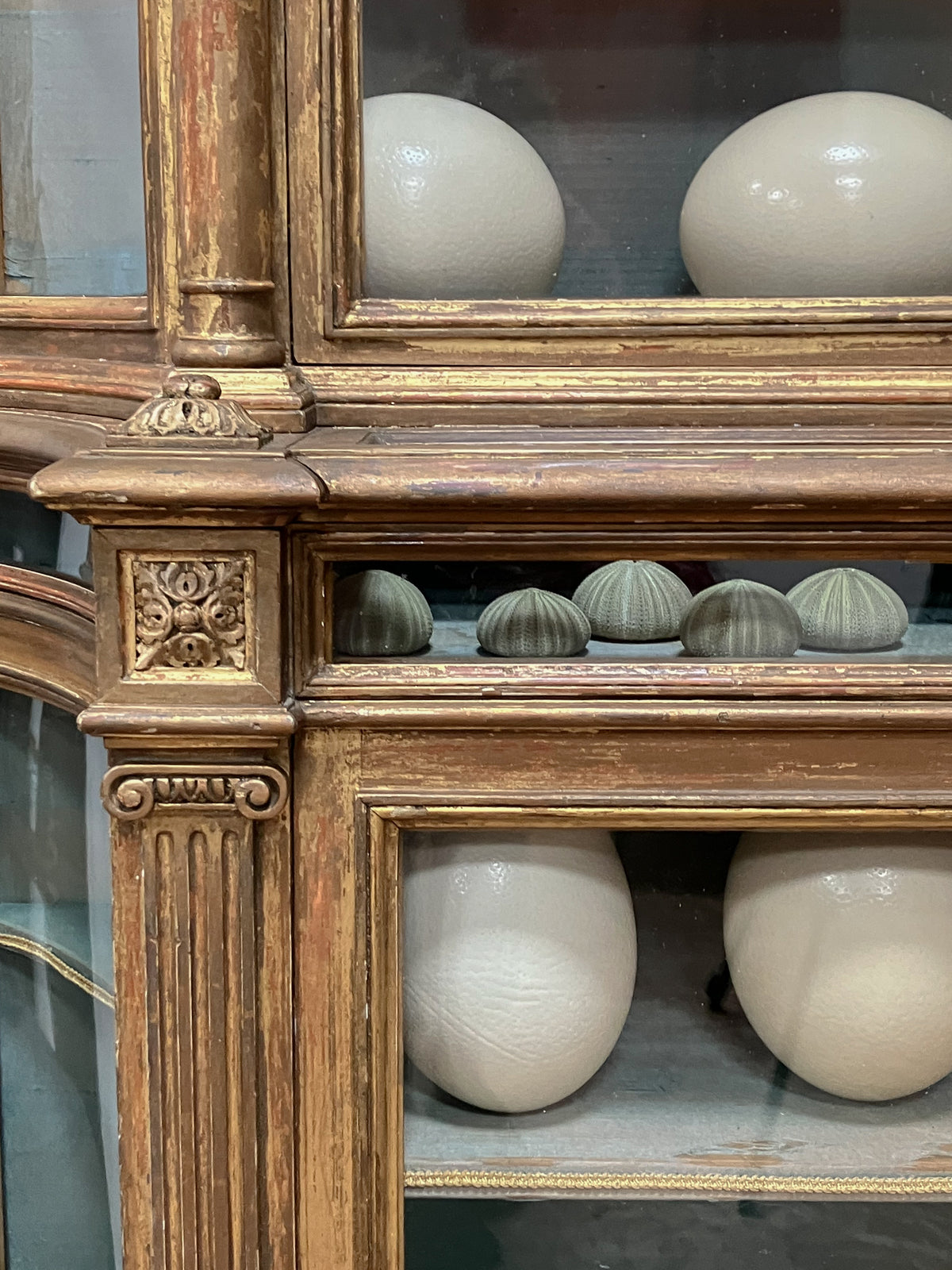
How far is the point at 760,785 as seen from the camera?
53 cm

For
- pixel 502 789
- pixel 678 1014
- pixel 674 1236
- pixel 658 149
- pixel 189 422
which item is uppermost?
pixel 658 149

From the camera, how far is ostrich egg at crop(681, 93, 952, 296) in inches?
21.6

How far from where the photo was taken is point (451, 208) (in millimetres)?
557

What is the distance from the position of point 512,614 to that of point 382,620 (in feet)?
0.19

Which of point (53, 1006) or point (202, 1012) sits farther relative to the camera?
point (53, 1006)

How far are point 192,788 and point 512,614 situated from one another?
0.15 metres

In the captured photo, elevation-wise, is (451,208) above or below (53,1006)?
above

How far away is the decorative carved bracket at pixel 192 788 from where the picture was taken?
510 mm

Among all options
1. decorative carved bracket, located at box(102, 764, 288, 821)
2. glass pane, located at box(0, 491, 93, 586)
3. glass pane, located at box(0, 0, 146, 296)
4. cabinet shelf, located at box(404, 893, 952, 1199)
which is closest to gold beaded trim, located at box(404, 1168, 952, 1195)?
cabinet shelf, located at box(404, 893, 952, 1199)

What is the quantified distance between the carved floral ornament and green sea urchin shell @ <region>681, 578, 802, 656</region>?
19 centimetres

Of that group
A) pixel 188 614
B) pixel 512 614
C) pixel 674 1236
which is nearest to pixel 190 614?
pixel 188 614

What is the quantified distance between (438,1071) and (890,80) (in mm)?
493

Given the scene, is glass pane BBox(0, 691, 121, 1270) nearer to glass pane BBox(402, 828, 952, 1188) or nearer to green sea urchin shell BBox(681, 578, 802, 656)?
glass pane BBox(402, 828, 952, 1188)

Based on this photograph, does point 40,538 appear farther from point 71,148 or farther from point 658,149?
point 658,149
